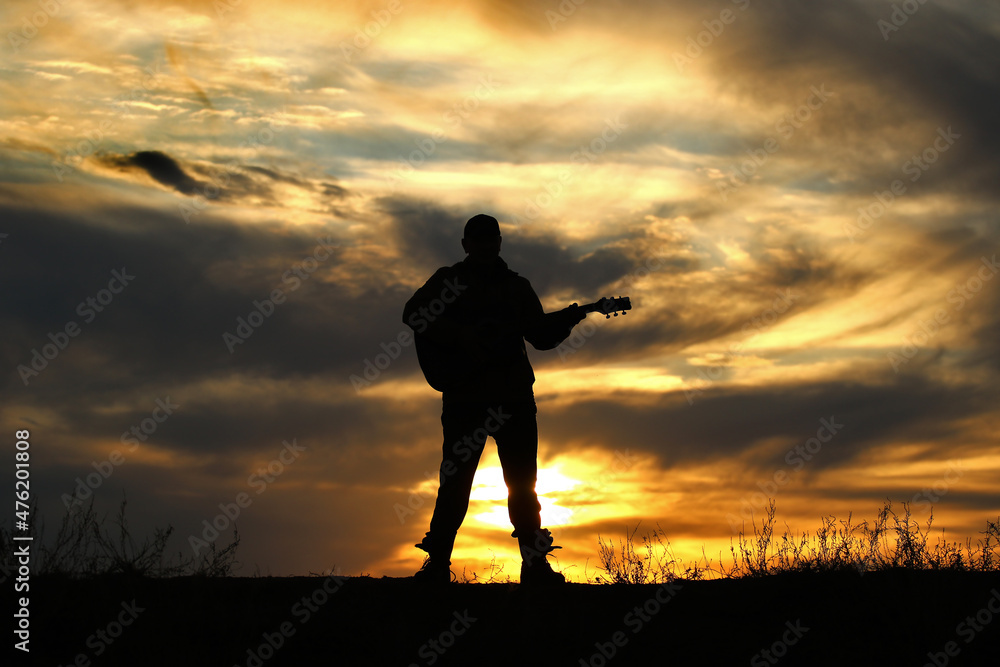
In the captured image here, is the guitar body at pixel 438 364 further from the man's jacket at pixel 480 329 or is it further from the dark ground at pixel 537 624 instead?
the dark ground at pixel 537 624

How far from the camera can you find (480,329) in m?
7.14

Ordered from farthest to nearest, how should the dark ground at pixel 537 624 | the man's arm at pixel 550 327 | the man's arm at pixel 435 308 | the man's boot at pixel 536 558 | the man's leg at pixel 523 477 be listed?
the man's arm at pixel 435 308 → the man's arm at pixel 550 327 → the man's leg at pixel 523 477 → the man's boot at pixel 536 558 → the dark ground at pixel 537 624

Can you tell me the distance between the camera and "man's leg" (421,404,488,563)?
276 inches

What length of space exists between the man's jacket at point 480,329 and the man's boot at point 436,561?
1.12 metres

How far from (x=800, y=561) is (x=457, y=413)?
9.81 ft

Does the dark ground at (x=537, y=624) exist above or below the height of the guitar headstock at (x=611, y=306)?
below

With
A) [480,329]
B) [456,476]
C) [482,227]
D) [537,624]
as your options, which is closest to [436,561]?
[456,476]

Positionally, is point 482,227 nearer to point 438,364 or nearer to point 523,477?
point 438,364

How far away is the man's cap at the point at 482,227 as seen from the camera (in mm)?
7113

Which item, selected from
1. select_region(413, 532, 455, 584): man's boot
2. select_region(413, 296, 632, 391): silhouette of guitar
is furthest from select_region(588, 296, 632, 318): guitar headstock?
select_region(413, 532, 455, 584): man's boot

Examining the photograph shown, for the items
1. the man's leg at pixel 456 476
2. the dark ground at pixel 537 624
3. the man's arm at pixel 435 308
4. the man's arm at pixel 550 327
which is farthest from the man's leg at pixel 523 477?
the man's arm at pixel 435 308

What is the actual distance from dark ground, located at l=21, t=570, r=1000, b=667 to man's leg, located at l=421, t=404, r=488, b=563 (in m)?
0.41

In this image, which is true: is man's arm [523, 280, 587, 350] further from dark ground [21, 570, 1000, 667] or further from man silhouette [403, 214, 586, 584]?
dark ground [21, 570, 1000, 667]

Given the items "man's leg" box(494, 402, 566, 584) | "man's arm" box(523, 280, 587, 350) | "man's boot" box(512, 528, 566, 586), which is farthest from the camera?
"man's arm" box(523, 280, 587, 350)
